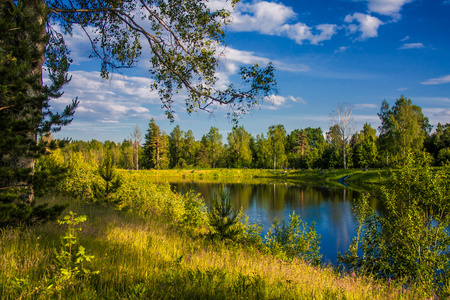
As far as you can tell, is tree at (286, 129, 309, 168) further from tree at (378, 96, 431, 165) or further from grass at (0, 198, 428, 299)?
grass at (0, 198, 428, 299)

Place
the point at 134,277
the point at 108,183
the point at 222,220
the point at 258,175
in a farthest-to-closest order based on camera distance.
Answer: the point at 258,175
the point at 108,183
the point at 222,220
the point at 134,277

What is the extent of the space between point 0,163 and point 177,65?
4.90 meters

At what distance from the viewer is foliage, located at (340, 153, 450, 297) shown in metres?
8.20

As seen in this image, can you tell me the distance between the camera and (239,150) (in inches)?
3088

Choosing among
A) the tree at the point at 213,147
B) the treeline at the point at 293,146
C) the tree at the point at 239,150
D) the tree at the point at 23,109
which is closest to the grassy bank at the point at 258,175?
the treeline at the point at 293,146

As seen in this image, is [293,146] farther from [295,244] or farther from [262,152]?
[295,244]

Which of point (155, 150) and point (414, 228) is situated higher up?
point (155, 150)

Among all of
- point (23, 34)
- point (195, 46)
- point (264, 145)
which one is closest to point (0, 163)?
point (23, 34)

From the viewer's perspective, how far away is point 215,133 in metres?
81.2

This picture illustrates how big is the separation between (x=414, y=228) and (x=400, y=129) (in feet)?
135

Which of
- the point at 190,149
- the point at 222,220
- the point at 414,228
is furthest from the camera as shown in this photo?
the point at 190,149

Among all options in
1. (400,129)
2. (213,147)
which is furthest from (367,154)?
(213,147)

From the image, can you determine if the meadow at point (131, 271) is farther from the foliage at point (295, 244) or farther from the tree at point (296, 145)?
the tree at point (296, 145)

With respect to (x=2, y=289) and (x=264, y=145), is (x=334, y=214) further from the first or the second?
(x=264, y=145)
